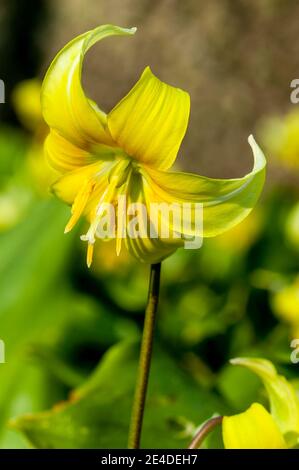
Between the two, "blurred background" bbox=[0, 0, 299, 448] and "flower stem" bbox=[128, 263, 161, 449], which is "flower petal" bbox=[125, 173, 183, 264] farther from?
"blurred background" bbox=[0, 0, 299, 448]

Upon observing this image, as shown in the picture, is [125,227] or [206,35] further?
[206,35]

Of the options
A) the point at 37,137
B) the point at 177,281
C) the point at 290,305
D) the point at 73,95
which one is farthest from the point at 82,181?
the point at 37,137

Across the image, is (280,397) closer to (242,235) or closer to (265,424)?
(265,424)

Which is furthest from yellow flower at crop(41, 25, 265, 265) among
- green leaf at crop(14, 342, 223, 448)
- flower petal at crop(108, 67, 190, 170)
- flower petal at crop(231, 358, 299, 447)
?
green leaf at crop(14, 342, 223, 448)

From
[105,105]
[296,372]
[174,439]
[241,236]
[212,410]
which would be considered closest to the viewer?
[174,439]

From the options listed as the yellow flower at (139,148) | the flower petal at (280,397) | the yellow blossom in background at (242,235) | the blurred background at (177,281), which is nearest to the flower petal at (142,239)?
the yellow flower at (139,148)

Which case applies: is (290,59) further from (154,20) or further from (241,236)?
(241,236)

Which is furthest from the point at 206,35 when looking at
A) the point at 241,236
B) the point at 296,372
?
the point at 296,372
